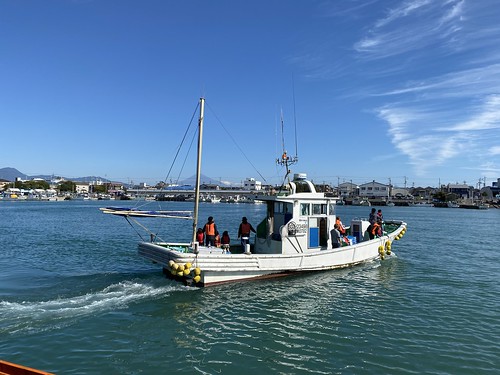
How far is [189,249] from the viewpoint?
1645 cm

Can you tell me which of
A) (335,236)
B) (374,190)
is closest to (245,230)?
(335,236)

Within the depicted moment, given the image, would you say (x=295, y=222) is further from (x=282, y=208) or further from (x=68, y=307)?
(x=68, y=307)

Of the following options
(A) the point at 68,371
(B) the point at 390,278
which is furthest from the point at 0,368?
(B) the point at 390,278

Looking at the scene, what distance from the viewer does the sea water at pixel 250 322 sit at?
9258 millimetres

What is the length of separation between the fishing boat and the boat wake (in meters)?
1.36

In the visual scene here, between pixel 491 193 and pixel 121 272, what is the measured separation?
223 metres

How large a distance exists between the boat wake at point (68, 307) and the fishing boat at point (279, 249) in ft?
4.48

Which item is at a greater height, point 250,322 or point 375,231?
point 375,231

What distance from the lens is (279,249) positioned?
1783 cm

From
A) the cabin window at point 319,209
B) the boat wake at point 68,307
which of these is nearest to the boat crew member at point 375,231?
the cabin window at point 319,209

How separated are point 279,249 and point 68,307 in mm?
9100

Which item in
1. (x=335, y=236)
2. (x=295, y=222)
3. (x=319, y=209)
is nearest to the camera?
(x=295, y=222)

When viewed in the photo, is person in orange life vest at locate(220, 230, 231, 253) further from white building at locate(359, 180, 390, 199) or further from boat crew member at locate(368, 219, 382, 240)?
white building at locate(359, 180, 390, 199)

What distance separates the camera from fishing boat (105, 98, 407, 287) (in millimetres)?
15008
